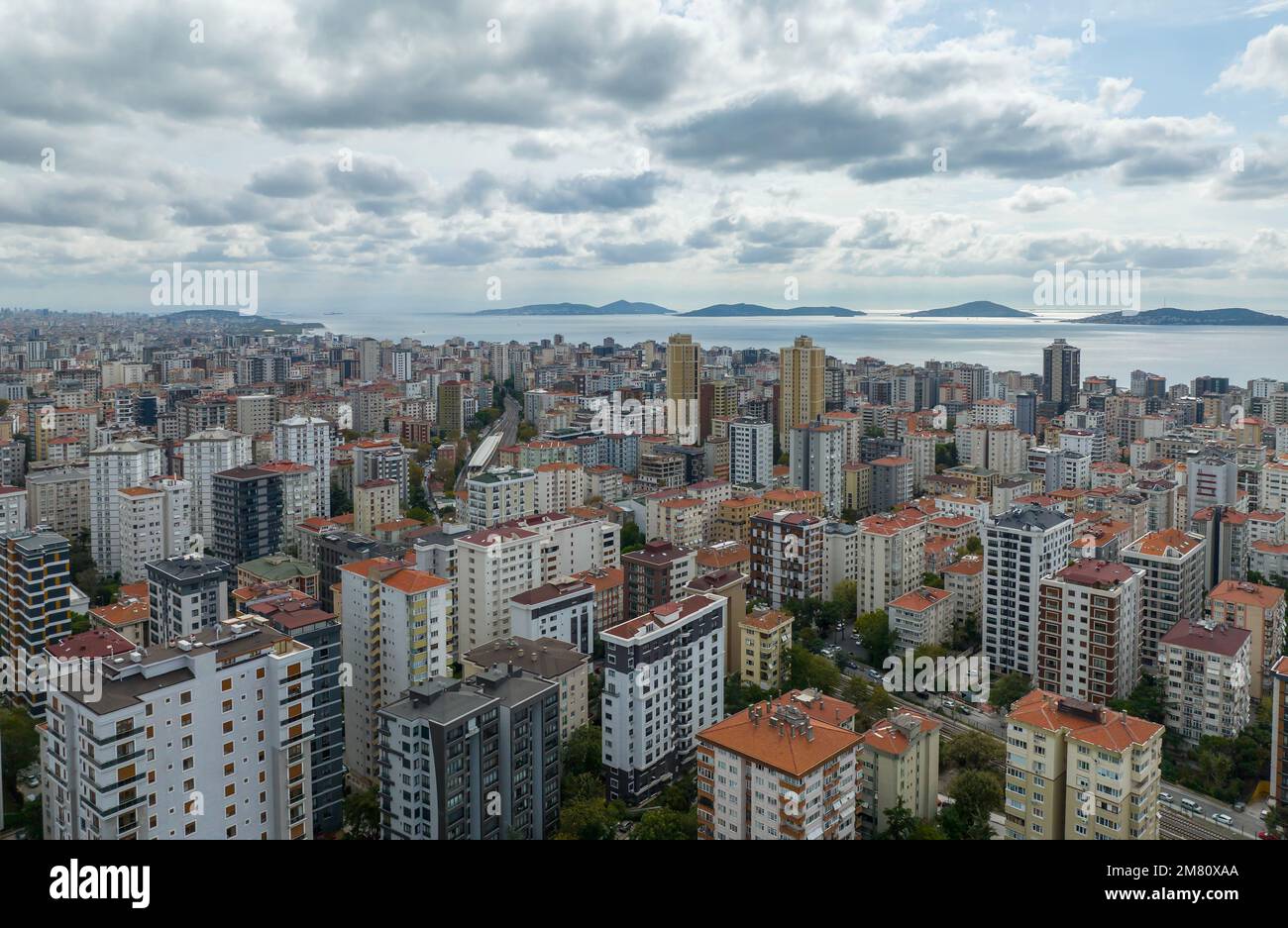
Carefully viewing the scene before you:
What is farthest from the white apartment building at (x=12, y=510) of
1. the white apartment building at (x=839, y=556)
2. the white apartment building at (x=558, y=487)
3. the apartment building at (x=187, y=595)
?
the white apartment building at (x=839, y=556)

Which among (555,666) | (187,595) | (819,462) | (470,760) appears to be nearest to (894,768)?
(555,666)

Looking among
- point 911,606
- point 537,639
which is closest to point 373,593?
point 537,639

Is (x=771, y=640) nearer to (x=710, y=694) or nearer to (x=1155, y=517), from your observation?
(x=710, y=694)

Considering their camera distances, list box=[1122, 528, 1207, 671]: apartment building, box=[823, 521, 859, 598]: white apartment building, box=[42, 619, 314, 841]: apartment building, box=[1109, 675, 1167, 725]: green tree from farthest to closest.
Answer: box=[823, 521, 859, 598]: white apartment building, box=[1122, 528, 1207, 671]: apartment building, box=[1109, 675, 1167, 725]: green tree, box=[42, 619, 314, 841]: apartment building

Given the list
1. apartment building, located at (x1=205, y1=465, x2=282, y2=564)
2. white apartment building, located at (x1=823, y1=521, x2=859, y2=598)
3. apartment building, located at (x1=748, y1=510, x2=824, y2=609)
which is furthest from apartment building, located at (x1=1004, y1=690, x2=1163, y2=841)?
apartment building, located at (x1=205, y1=465, x2=282, y2=564)

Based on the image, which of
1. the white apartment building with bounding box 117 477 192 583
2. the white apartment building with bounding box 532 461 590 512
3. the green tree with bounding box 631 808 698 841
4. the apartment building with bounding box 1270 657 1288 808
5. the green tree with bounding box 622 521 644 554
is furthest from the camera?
the white apartment building with bounding box 532 461 590 512

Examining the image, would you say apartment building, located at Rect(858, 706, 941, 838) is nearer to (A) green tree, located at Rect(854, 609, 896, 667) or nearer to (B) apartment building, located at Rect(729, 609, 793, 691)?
(B) apartment building, located at Rect(729, 609, 793, 691)

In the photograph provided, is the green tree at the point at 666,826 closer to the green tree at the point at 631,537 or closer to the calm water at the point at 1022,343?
the green tree at the point at 631,537
